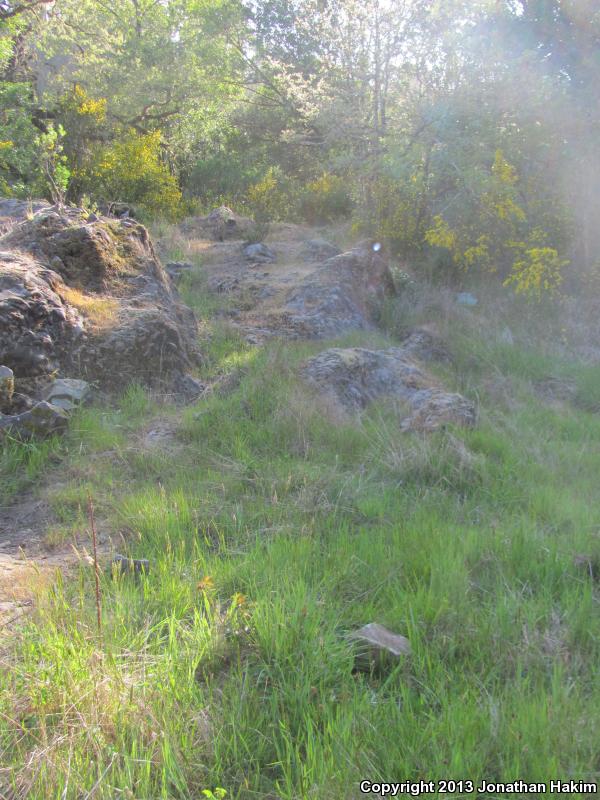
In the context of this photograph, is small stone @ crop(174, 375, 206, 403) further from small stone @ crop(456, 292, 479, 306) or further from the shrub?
the shrub

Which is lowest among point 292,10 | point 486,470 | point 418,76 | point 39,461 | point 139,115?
point 39,461

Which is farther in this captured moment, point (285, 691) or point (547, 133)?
point (547, 133)

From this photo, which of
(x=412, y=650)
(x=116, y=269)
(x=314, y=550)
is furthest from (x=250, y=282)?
(x=412, y=650)

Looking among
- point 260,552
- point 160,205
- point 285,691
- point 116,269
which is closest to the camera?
point 285,691

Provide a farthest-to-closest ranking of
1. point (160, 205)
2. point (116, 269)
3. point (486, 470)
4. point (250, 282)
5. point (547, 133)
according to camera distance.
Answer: point (160, 205), point (547, 133), point (250, 282), point (116, 269), point (486, 470)

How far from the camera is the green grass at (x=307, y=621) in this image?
201 centimetres

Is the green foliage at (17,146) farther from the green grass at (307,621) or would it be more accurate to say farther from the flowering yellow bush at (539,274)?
the green grass at (307,621)

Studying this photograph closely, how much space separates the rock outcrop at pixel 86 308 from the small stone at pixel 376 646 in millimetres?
3551

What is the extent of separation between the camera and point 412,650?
2561mm

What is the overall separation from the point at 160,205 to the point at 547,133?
708cm

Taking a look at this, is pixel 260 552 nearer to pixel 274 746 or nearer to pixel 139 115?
pixel 274 746

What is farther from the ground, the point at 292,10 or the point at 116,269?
the point at 292,10

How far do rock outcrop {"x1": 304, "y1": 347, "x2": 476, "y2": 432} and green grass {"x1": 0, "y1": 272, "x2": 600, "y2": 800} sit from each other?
0.41 m

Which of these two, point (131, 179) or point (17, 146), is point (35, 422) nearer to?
point (131, 179)
